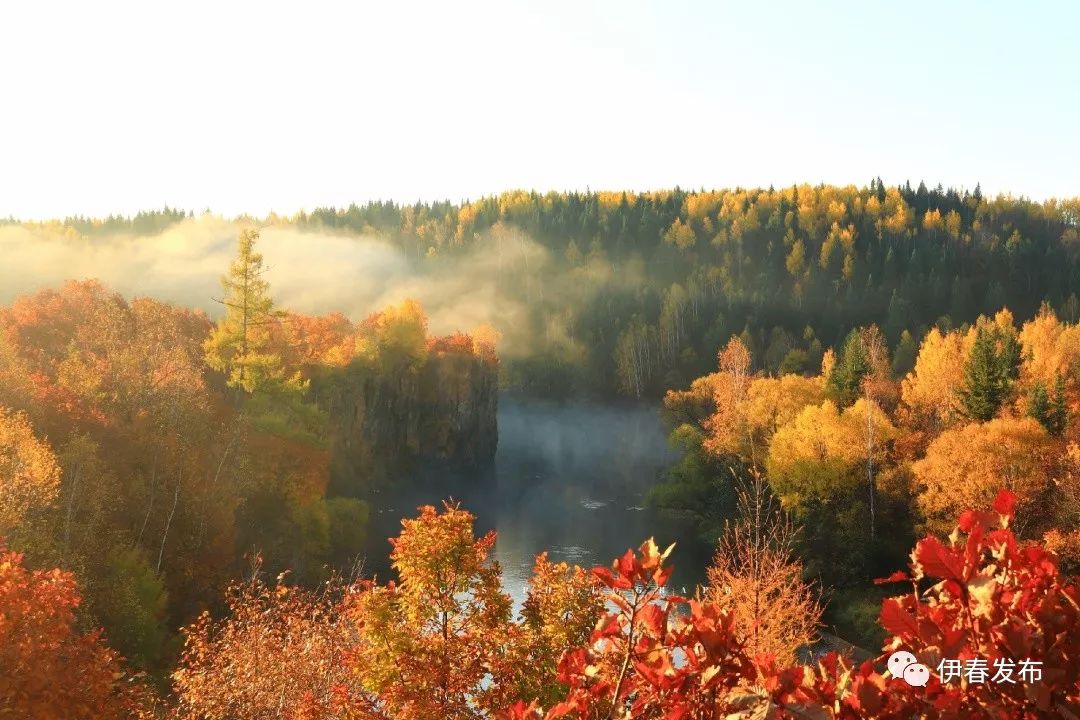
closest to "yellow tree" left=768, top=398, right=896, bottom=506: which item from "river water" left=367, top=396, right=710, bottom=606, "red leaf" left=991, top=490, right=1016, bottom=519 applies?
"river water" left=367, top=396, right=710, bottom=606

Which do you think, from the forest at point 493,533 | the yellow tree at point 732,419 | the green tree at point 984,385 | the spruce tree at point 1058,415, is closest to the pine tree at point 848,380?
the forest at point 493,533

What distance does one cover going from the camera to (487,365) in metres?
82.7

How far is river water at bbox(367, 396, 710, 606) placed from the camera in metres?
46.9

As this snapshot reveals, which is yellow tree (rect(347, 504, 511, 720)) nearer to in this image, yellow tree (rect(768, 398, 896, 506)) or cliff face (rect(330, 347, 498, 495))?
yellow tree (rect(768, 398, 896, 506))

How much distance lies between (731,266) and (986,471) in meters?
108

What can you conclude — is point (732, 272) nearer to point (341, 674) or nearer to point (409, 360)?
point (409, 360)

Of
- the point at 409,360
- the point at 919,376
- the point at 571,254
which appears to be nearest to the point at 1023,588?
the point at 919,376

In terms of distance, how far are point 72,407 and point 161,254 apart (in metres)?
127

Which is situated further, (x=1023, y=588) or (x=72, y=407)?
(x=72, y=407)

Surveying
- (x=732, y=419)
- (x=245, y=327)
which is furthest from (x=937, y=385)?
(x=245, y=327)

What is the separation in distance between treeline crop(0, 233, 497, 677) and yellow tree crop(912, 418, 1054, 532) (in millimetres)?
28631

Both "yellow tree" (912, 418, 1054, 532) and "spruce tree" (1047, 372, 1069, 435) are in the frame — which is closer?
"yellow tree" (912, 418, 1054, 532)

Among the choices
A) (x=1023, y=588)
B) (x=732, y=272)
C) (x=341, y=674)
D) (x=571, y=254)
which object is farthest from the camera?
(x=571, y=254)

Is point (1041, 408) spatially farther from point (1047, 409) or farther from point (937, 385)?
point (937, 385)
